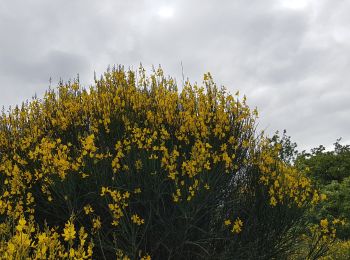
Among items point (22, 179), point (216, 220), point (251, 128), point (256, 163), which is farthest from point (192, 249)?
point (22, 179)

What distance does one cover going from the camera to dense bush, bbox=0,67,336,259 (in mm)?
5996

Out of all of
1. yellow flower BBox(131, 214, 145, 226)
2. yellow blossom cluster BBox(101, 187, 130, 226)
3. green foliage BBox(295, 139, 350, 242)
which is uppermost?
green foliage BBox(295, 139, 350, 242)

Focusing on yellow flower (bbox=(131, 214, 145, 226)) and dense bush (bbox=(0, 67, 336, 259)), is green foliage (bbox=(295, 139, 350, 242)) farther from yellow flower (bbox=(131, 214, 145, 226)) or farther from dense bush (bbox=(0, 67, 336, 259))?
yellow flower (bbox=(131, 214, 145, 226))

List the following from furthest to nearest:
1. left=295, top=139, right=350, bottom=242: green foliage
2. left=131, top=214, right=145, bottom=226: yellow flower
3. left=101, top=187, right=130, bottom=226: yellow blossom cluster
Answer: left=295, top=139, right=350, bottom=242: green foliage, left=131, top=214, right=145, bottom=226: yellow flower, left=101, top=187, right=130, bottom=226: yellow blossom cluster

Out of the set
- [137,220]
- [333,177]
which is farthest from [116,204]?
[333,177]

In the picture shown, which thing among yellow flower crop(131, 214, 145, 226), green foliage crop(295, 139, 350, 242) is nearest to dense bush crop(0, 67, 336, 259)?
yellow flower crop(131, 214, 145, 226)

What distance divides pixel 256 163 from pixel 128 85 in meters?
2.40

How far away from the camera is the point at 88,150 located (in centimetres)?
633

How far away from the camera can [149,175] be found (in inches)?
238

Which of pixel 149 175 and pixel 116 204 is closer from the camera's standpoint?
pixel 116 204

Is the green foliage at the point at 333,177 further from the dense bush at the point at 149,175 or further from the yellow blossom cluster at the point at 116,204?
the yellow blossom cluster at the point at 116,204

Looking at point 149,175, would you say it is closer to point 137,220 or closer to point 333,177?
point 137,220

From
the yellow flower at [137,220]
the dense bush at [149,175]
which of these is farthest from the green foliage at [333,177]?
the yellow flower at [137,220]

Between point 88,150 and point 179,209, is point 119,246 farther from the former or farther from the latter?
point 88,150
